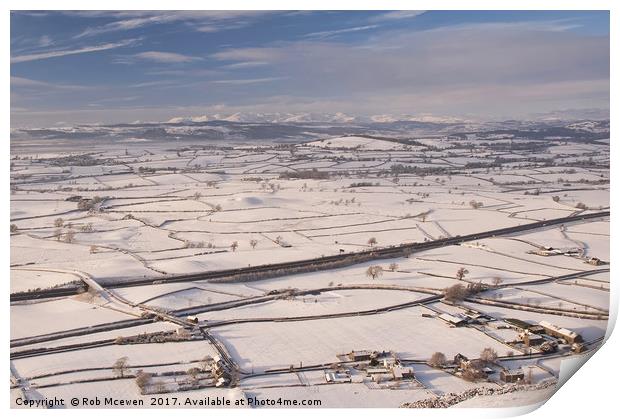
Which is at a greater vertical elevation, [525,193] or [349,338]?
[349,338]

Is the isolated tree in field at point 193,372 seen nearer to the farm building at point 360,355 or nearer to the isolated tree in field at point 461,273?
the farm building at point 360,355

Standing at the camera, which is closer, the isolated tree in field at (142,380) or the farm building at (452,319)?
the isolated tree in field at (142,380)

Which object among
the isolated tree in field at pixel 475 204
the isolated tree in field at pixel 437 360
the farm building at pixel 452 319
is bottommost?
the isolated tree in field at pixel 475 204

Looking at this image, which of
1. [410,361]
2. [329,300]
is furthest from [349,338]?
[329,300]

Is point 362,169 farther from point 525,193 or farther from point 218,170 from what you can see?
point 525,193

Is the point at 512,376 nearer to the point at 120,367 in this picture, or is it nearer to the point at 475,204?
the point at 120,367

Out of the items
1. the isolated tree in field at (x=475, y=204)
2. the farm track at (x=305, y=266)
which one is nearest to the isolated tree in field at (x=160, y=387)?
the farm track at (x=305, y=266)

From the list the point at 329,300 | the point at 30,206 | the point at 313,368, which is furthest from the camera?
the point at 30,206

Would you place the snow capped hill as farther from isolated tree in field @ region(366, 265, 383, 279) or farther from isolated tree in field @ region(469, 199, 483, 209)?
isolated tree in field @ region(366, 265, 383, 279)
